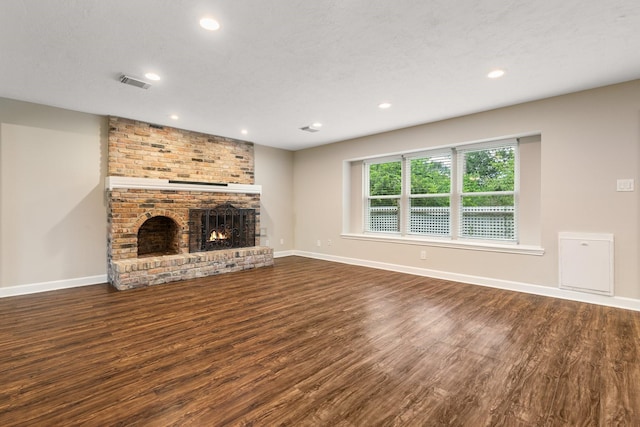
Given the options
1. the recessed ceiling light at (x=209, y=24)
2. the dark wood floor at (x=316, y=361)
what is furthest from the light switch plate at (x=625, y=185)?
the recessed ceiling light at (x=209, y=24)

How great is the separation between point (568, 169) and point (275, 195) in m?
5.21

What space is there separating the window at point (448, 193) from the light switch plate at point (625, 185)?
109 cm

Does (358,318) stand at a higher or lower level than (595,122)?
lower

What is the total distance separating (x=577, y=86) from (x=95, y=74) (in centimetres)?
534

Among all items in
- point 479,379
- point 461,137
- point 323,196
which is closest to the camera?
point 479,379

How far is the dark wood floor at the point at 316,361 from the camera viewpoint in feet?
5.30

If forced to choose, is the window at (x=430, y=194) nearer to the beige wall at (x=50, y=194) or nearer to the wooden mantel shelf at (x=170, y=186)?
the wooden mantel shelf at (x=170, y=186)

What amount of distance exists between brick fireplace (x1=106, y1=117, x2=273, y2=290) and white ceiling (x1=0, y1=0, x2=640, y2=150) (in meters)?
0.80

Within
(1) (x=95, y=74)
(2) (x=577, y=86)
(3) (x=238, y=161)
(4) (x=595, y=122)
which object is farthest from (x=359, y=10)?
(3) (x=238, y=161)

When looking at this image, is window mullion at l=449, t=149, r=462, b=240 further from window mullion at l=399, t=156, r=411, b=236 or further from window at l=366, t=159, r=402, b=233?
window at l=366, t=159, r=402, b=233

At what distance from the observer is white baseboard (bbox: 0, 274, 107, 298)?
3.83 metres

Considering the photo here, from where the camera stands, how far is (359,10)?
212 cm

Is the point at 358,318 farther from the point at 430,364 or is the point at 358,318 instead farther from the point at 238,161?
the point at 238,161

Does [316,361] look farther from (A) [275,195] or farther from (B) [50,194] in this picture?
(A) [275,195]
